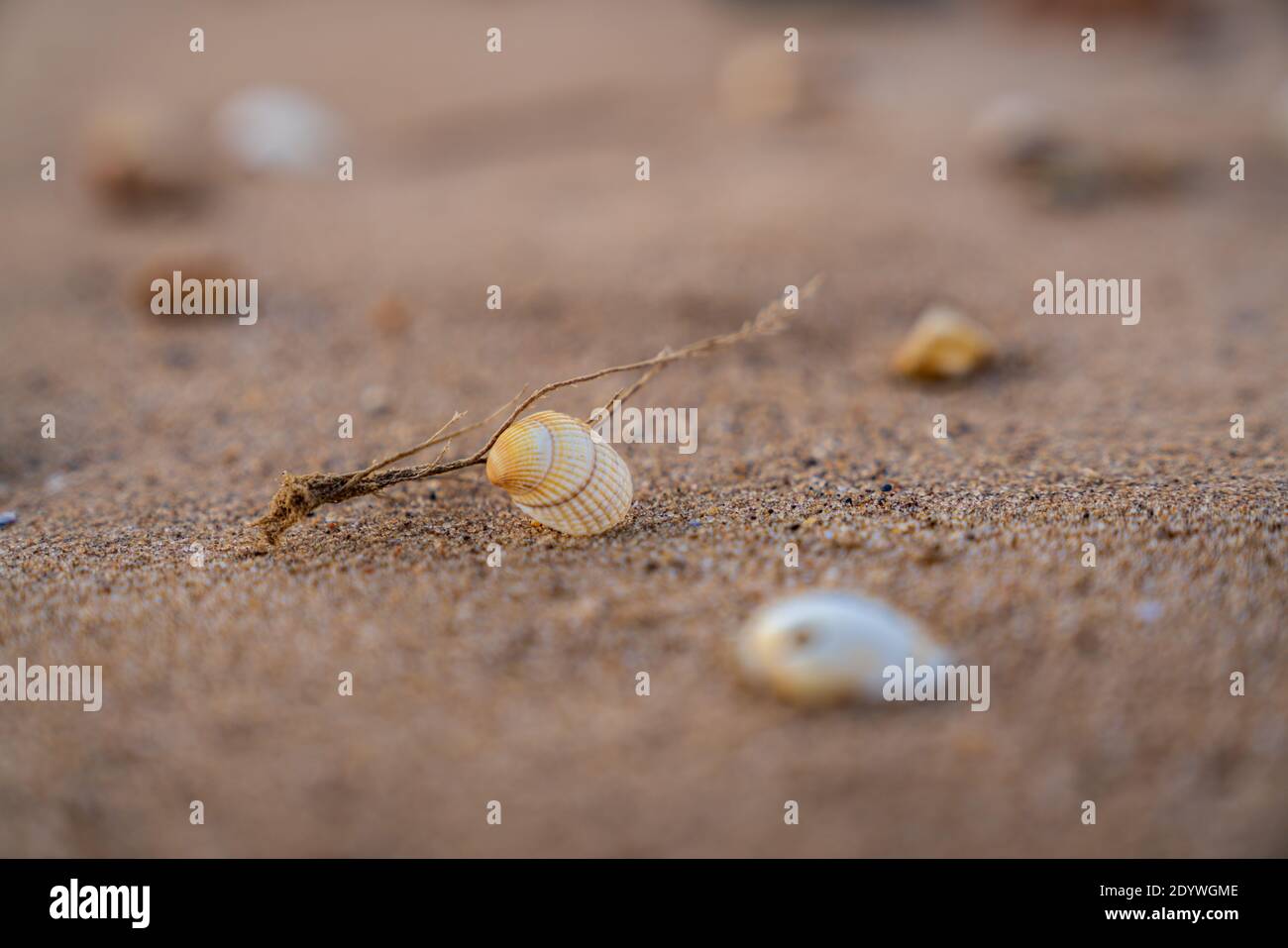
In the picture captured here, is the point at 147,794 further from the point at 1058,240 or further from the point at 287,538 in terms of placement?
the point at 1058,240

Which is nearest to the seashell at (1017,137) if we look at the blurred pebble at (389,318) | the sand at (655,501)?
the sand at (655,501)

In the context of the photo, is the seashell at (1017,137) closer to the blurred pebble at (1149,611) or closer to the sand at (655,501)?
the sand at (655,501)

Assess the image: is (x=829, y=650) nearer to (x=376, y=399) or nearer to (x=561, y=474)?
(x=561, y=474)

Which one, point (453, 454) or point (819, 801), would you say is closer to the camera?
point (819, 801)

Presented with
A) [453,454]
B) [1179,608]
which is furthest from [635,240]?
[1179,608]

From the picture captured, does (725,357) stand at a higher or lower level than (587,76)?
lower

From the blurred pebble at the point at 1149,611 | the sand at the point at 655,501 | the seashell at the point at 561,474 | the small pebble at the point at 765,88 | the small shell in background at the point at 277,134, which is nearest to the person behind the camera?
the sand at the point at 655,501
